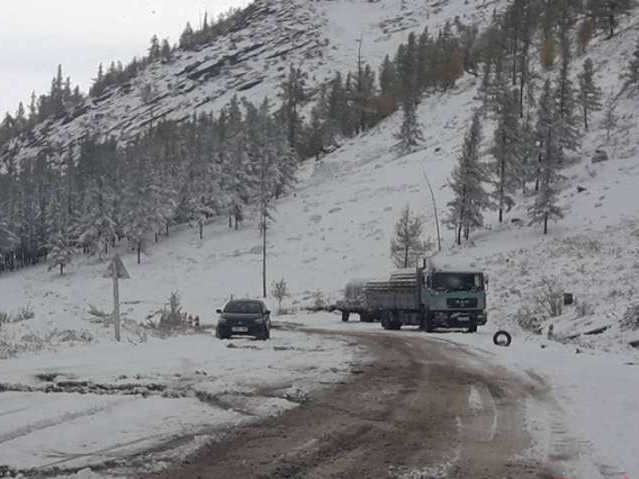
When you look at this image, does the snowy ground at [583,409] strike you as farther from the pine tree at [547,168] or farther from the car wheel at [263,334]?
the pine tree at [547,168]

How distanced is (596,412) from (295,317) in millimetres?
39537

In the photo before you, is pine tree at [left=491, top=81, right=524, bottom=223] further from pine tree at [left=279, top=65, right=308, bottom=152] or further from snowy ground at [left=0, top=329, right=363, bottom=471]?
pine tree at [left=279, top=65, right=308, bottom=152]

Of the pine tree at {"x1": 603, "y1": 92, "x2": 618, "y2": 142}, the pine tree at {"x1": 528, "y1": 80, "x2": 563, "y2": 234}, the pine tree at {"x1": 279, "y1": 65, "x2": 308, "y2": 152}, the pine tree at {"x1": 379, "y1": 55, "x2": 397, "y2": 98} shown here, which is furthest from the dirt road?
the pine tree at {"x1": 379, "y1": 55, "x2": 397, "y2": 98}

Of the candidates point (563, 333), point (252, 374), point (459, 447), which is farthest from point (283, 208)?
point (459, 447)

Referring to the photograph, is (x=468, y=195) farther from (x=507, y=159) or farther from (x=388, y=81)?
(x=388, y=81)

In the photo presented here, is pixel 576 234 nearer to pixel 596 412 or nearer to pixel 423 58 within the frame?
pixel 596 412

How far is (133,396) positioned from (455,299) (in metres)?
21.6

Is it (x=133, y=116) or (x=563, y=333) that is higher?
(x=133, y=116)

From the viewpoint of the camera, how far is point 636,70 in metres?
71.1

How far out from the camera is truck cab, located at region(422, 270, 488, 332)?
1172 inches

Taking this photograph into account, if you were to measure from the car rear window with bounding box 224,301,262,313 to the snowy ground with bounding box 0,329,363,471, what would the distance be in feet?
23.4

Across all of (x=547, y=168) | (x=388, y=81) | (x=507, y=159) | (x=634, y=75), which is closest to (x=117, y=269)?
(x=547, y=168)

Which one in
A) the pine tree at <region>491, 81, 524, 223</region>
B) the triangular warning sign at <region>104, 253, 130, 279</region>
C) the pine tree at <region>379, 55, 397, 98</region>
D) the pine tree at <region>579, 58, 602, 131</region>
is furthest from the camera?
the pine tree at <region>379, 55, 397, 98</region>

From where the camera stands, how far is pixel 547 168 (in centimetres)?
5631
